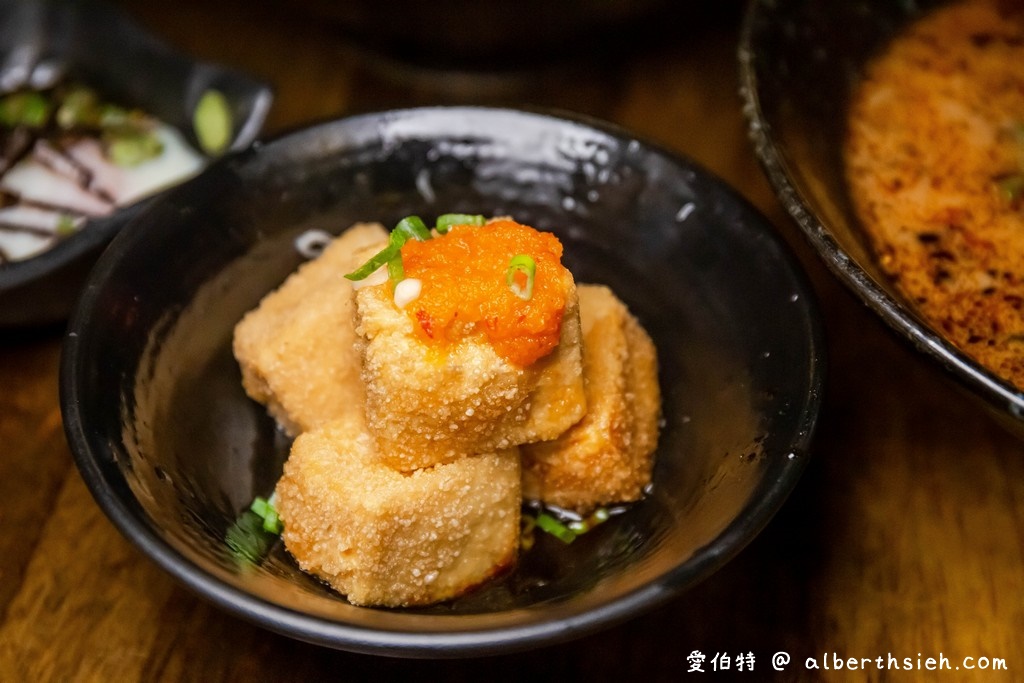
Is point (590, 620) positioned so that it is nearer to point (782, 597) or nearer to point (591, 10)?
point (782, 597)

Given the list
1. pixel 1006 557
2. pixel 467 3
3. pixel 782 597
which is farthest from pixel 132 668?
pixel 467 3

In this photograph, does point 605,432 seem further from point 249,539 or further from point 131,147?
point 131,147

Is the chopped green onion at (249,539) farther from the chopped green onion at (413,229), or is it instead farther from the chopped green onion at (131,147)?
the chopped green onion at (131,147)

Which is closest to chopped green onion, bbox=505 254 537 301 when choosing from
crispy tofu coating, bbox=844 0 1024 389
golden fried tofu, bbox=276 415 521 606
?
golden fried tofu, bbox=276 415 521 606

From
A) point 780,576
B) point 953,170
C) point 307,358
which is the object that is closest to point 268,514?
point 307,358

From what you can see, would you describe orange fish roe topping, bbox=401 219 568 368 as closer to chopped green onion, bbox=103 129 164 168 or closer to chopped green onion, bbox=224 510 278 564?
chopped green onion, bbox=224 510 278 564

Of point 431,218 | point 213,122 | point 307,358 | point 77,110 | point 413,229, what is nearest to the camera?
point 413,229

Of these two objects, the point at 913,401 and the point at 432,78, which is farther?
the point at 432,78
